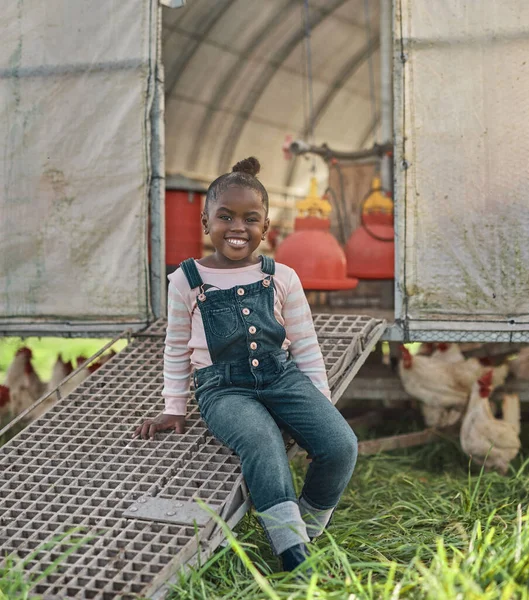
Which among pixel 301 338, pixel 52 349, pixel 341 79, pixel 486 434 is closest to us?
pixel 301 338

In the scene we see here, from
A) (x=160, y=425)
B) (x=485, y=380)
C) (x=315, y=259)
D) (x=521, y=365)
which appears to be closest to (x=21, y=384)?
(x=315, y=259)

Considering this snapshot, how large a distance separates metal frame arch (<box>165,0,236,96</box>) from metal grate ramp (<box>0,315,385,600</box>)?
14.8 ft

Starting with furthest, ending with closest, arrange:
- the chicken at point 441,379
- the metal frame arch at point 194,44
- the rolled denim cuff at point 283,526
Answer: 1. the metal frame arch at point 194,44
2. the chicken at point 441,379
3. the rolled denim cuff at point 283,526

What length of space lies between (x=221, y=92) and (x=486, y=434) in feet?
16.8

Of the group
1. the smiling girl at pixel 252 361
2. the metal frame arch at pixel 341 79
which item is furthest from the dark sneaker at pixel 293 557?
the metal frame arch at pixel 341 79

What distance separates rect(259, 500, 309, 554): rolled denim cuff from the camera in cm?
251

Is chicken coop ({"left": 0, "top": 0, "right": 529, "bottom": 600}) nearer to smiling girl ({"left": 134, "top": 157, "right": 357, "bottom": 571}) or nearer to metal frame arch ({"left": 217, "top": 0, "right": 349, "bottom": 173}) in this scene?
smiling girl ({"left": 134, "top": 157, "right": 357, "bottom": 571})

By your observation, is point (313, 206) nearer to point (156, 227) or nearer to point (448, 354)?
point (156, 227)

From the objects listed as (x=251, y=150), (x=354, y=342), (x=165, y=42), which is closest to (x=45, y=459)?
(x=354, y=342)

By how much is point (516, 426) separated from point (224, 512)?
2.47 meters

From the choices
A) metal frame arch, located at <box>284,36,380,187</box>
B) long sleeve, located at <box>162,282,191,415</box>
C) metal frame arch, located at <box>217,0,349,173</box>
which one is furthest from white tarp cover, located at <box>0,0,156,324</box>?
metal frame arch, located at <box>284,36,380,187</box>

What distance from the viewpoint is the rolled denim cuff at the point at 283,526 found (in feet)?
8.23

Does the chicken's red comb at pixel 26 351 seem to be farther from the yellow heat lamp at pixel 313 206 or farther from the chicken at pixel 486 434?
the chicken at pixel 486 434

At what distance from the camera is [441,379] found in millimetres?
4855
